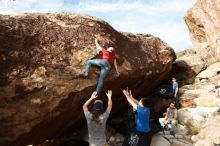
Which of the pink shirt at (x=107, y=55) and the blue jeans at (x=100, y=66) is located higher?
the pink shirt at (x=107, y=55)

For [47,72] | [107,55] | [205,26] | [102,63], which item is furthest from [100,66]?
[205,26]

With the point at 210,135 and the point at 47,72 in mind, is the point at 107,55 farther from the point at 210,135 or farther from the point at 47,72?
the point at 210,135

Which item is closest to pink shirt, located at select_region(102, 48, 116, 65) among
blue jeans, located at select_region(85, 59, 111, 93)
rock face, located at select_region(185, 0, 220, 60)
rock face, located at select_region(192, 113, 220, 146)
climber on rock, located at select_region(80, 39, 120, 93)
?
climber on rock, located at select_region(80, 39, 120, 93)

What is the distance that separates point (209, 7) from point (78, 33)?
50.2ft

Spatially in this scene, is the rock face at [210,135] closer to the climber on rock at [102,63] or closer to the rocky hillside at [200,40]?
the climber on rock at [102,63]

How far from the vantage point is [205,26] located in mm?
25516

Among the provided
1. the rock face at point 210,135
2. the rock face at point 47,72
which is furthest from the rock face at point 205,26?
the rock face at point 47,72

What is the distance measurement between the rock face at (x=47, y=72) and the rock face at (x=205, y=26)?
10922 millimetres

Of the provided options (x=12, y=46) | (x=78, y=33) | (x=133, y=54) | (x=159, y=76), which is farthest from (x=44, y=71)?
(x=159, y=76)

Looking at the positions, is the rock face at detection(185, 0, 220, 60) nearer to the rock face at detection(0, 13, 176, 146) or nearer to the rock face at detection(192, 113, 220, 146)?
the rock face at detection(192, 113, 220, 146)

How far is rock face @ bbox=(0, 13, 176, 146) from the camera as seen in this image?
9.65 meters

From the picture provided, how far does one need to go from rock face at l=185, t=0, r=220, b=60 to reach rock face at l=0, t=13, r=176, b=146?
430 inches

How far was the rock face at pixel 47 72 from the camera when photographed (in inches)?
380

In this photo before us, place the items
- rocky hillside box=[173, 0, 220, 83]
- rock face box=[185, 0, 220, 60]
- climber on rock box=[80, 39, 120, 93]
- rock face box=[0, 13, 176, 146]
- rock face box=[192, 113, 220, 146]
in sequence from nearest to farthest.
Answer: rock face box=[0, 13, 176, 146] → rock face box=[192, 113, 220, 146] → climber on rock box=[80, 39, 120, 93] → rocky hillside box=[173, 0, 220, 83] → rock face box=[185, 0, 220, 60]
